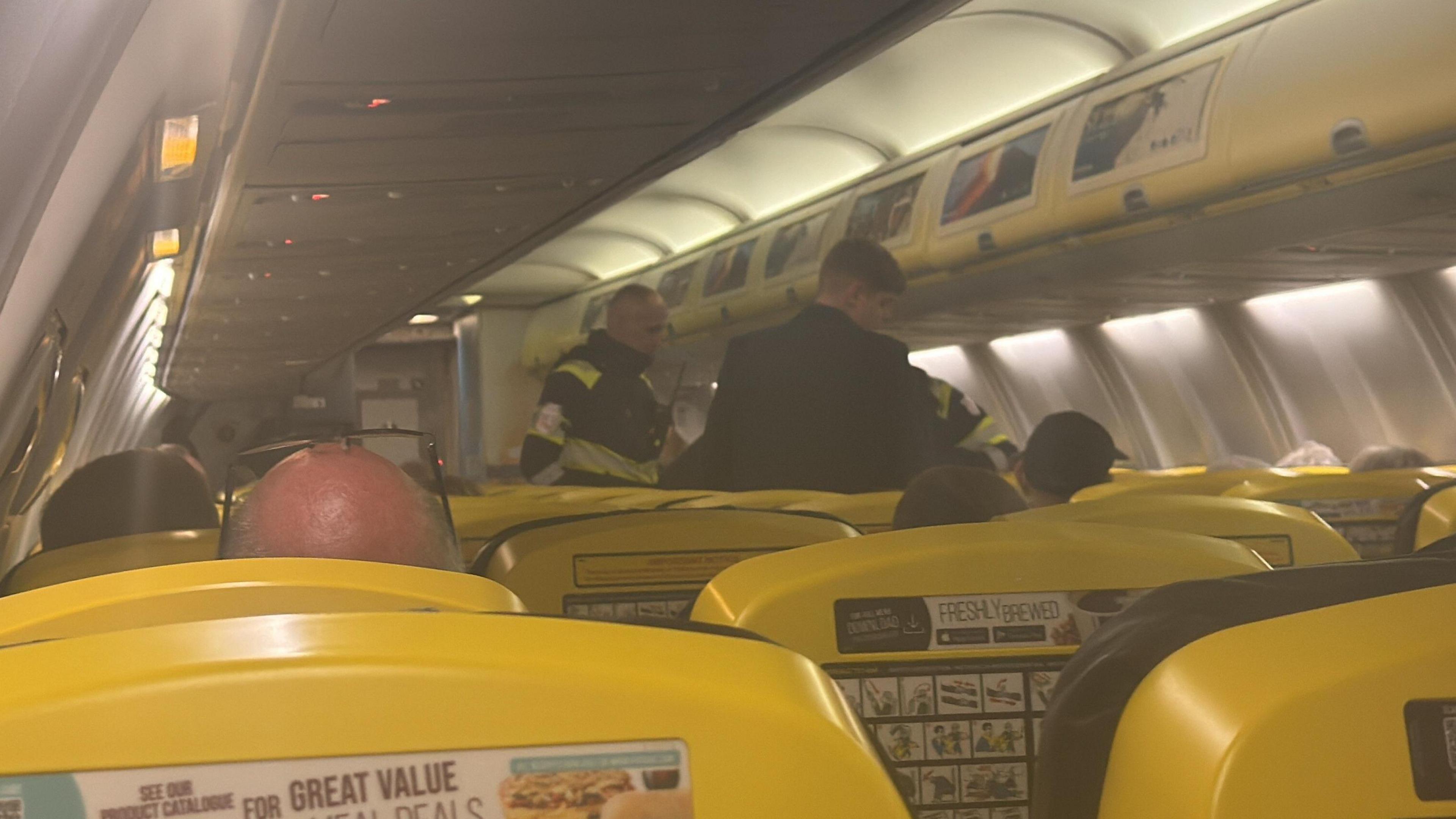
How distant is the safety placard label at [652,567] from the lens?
2.07m

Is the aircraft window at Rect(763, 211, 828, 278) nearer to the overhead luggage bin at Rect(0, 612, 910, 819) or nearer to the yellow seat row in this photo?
the yellow seat row

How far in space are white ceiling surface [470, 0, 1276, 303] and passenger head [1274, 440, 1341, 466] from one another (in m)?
1.63

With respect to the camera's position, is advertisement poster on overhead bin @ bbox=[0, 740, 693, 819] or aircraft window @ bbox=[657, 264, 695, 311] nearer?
advertisement poster on overhead bin @ bbox=[0, 740, 693, 819]

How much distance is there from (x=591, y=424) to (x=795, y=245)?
101cm

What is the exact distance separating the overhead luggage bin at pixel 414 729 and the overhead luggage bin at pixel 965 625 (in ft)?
2.15

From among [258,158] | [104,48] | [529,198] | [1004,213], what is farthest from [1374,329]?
[104,48]

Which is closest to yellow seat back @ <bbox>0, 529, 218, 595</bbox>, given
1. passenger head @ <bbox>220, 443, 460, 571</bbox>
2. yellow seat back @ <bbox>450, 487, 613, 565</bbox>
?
yellow seat back @ <bbox>450, 487, 613, 565</bbox>

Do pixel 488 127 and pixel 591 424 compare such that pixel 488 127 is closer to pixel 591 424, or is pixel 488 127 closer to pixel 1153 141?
pixel 591 424

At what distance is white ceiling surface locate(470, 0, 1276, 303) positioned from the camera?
4.11 metres

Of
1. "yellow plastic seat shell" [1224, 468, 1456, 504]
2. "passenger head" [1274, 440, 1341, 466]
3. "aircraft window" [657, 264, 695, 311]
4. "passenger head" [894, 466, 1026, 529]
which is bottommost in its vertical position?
"yellow plastic seat shell" [1224, 468, 1456, 504]

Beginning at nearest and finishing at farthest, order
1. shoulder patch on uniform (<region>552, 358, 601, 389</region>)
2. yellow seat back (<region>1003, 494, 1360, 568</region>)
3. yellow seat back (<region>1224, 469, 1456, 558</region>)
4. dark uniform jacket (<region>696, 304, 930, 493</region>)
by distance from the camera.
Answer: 1. yellow seat back (<region>1003, 494, 1360, 568</region>)
2. yellow seat back (<region>1224, 469, 1456, 558</region>)
3. dark uniform jacket (<region>696, 304, 930, 493</region>)
4. shoulder patch on uniform (<region>552, 358, 601, 389</region>)

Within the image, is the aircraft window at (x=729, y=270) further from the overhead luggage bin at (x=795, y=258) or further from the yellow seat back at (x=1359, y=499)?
the yellow seat back at (x=1359, y=499)

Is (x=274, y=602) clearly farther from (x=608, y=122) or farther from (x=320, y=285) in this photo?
(x=320, y=285)

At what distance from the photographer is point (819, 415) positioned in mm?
4348
